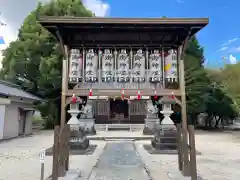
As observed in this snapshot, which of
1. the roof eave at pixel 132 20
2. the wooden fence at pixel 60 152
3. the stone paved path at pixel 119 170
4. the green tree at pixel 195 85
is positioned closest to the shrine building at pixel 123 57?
the roof eave at pixel 132 20

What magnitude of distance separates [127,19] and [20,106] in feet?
41.7

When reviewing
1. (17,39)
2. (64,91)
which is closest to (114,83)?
(64,91)

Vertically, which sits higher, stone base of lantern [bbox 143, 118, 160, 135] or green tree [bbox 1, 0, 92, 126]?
green tree [bbox 1, 0, 92, 126]

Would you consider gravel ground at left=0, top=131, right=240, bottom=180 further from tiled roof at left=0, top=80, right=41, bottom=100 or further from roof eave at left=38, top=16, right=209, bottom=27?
tiled roof at left=0, top=80, right=41, bottom=100

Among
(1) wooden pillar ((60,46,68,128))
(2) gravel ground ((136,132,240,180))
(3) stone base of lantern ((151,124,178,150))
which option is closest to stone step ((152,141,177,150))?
(3) stone base of lantern ((151,124,178,150))

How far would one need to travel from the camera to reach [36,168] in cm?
660

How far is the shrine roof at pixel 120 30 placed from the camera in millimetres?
7516

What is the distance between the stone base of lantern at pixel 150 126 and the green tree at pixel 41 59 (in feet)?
29.1

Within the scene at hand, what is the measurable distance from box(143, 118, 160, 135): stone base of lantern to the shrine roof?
9.59m

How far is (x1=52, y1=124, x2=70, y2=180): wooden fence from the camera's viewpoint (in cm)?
484

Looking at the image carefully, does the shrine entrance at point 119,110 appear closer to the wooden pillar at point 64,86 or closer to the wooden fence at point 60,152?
the wooden pillar at point 64,86

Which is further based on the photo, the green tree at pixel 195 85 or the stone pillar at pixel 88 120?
the green tree at pixel 195 85

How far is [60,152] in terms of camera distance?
5145mm

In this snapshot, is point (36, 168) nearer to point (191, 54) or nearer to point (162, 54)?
point (162, 54)
